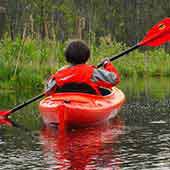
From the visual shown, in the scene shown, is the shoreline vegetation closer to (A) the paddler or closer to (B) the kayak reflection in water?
(A) the paddler

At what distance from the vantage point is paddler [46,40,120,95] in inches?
385

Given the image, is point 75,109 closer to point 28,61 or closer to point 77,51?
point 77,51

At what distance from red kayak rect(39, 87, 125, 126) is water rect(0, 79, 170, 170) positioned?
0.15 metres

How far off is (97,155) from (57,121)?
2741 mm

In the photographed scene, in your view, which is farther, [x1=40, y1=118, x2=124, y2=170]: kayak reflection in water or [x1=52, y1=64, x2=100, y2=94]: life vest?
[x1=52, y1=64, x2=100, y2=94]: life vest

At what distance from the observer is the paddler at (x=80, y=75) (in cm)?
979

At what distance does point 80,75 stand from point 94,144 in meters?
1.99

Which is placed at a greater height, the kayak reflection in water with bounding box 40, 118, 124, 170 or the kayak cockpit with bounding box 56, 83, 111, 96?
the kayak cockpit with bounding box 56, 83, 111, 96

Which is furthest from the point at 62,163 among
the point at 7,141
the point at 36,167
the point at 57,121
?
the point at 57,121

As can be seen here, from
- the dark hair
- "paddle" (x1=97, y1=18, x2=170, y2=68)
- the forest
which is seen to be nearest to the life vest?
the dark hair

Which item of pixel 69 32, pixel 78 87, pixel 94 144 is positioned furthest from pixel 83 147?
pixel 69 32

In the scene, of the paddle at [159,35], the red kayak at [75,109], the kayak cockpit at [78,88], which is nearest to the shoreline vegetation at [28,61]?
the paddle at [159,35]

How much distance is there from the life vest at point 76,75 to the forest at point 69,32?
7.63 m

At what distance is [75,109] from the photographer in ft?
31.2
